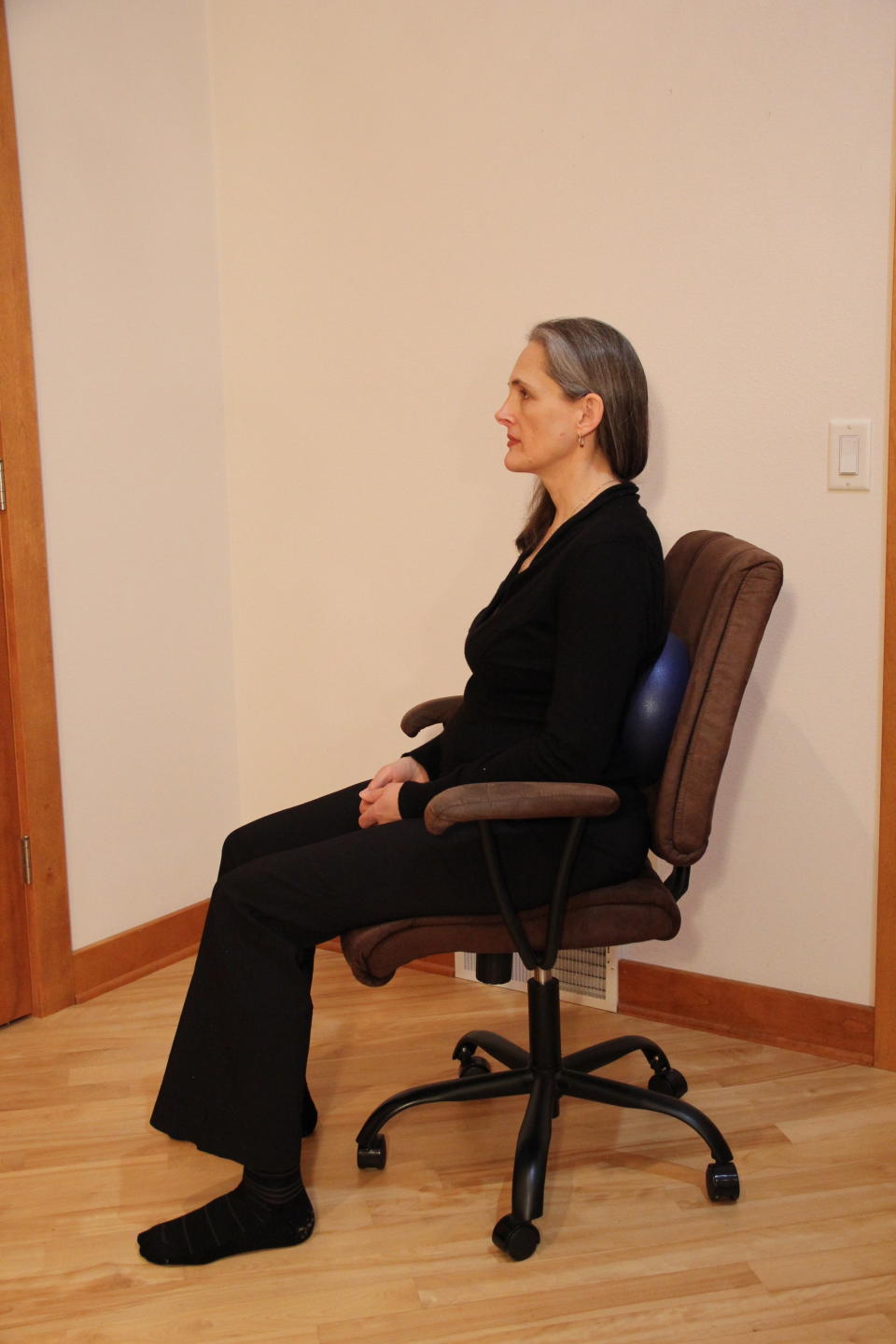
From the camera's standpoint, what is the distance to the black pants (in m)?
1.68

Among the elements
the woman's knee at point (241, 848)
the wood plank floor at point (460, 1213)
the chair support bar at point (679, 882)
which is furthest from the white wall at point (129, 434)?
the chair support bar at point (679, 882)

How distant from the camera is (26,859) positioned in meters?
2.48

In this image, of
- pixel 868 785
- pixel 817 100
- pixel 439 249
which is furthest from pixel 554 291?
pixel 868 785

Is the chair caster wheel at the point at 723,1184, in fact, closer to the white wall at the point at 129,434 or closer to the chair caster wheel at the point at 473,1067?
the chair caster wheel at the point at 473,1067

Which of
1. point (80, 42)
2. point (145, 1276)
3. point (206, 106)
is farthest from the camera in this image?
point (206, 106)

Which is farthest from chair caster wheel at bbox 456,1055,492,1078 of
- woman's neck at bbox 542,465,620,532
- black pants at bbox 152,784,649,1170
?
woman's neck at bbox 542,465,620,532

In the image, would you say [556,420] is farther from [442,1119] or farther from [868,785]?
[442,1119]

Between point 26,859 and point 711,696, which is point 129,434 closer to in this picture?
point 26,859

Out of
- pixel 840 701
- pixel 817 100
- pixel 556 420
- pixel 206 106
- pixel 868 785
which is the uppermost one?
pixel 206 106

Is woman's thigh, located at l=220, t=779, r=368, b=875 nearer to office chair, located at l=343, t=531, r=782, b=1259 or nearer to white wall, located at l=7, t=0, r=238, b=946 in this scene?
office chair, located at l=343, t=531, r=782, b=1259

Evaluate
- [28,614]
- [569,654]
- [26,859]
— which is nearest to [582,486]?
[569,654]

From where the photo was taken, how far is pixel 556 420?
6.06ft

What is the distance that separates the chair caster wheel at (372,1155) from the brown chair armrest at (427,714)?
2.32 ft

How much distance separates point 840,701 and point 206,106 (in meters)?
2.01
